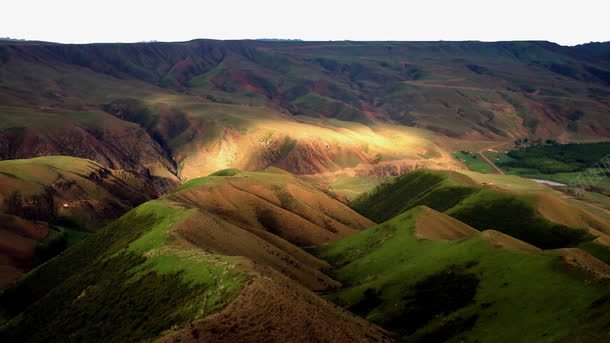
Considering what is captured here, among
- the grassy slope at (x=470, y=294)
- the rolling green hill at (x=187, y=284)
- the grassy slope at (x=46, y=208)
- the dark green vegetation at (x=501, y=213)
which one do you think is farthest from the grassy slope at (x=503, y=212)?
the grassy slope at (x=46, y=208)

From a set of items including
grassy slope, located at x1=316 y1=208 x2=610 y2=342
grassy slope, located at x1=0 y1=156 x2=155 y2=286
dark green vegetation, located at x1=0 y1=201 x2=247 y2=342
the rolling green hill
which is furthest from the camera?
grassy slope, located at x1=0 y1=156 x2=155 y2=286

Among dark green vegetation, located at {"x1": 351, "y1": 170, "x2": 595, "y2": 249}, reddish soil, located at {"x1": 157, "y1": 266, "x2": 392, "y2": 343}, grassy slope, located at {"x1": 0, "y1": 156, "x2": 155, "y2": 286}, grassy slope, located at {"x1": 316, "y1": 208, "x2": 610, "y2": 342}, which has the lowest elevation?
grassy slope, located at {"x1": 0, "y1": 156, "x2": 155, "y2": 286}

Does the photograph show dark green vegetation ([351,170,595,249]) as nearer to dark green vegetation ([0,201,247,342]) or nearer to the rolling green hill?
the rolling green hill

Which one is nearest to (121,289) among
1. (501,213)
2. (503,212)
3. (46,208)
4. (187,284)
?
(187,284)

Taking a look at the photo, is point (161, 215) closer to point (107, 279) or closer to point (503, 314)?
point (107, 279)

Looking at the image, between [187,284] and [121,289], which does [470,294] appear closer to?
[187,284]

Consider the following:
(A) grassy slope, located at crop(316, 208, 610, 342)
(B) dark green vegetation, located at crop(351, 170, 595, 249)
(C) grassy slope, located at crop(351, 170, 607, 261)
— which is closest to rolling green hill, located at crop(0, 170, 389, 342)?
(A) grassy slope, located at crop(316, 208, 610, 342)
